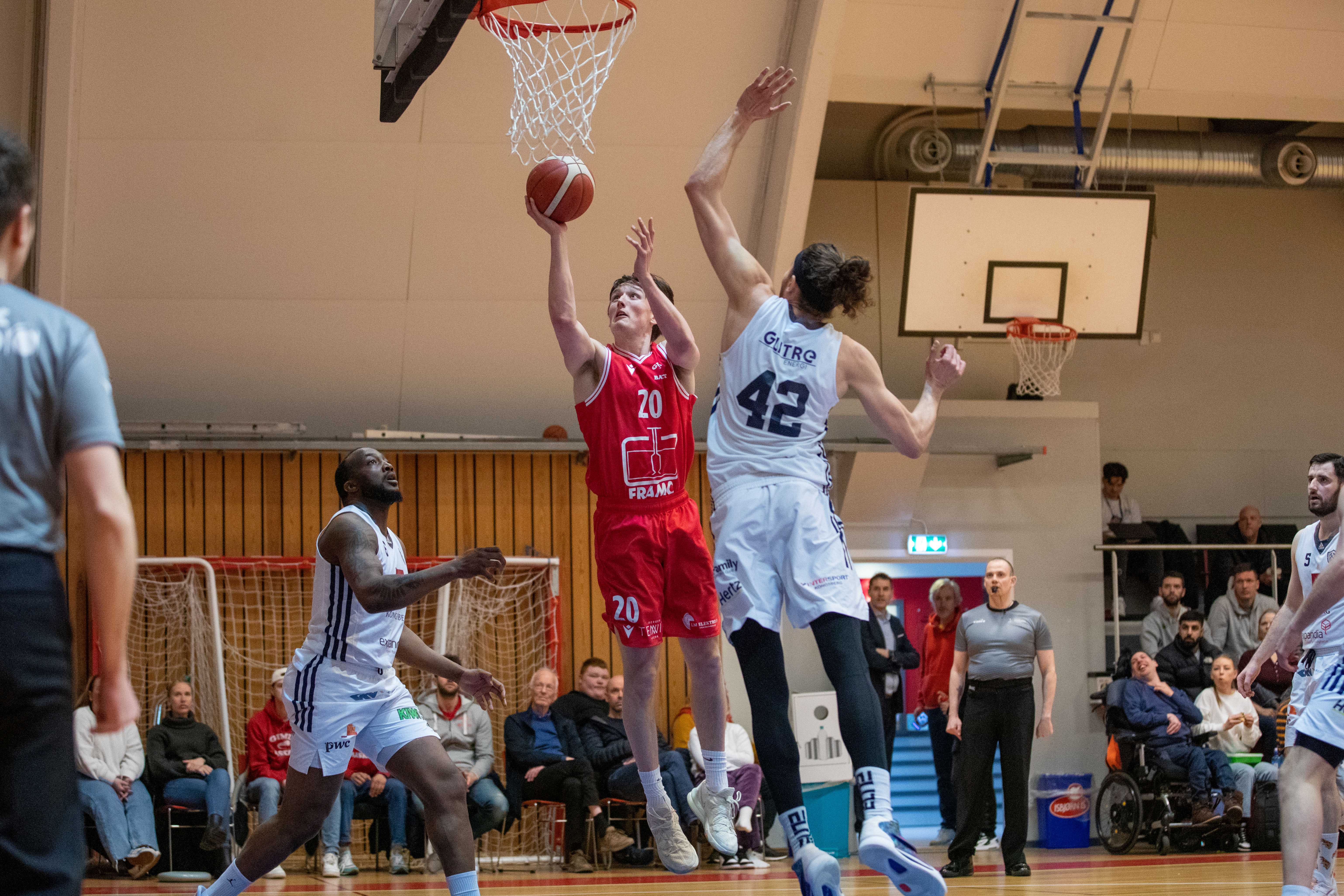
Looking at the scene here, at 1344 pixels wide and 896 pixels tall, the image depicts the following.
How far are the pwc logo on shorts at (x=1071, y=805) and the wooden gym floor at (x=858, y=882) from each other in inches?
78.7

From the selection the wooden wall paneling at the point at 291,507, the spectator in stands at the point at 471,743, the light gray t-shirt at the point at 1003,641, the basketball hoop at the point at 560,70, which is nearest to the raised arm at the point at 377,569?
the basketball hoop at the point at 560,70

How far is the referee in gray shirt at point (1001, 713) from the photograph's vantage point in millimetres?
8812

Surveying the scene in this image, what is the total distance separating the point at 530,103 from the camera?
10.8m

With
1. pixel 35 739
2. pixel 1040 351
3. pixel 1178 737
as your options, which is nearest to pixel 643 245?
pixel 35 739

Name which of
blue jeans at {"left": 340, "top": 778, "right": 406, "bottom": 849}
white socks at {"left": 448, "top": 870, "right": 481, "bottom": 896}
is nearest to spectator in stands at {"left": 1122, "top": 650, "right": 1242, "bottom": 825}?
blue jeans at {"left": 340, "top": 778, "right": 406, "bottom": 849}

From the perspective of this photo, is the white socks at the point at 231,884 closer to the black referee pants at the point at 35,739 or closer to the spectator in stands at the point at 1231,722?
the black referee pants at the point at 35,739

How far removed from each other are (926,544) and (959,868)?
5.33 m

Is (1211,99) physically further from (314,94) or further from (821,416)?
(821,416)

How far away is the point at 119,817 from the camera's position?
9641 millimetres

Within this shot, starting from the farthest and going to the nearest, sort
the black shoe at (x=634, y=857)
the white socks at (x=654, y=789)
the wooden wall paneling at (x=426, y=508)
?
the wooden wall paneling at (x=426, y=508)
the black shoe at (x=634, y=857)
the white socks at (x=654, y=789)

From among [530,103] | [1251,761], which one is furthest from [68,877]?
[1251,761]

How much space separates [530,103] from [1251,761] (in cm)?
818

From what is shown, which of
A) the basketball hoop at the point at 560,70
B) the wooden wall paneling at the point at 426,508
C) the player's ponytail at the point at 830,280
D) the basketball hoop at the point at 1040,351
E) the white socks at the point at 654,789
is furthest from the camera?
the wooden wall paneling at the point at 426,508

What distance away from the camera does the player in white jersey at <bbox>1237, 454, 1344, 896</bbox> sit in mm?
4812
